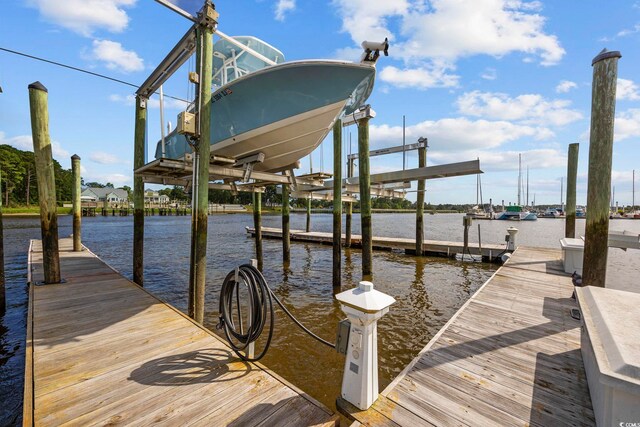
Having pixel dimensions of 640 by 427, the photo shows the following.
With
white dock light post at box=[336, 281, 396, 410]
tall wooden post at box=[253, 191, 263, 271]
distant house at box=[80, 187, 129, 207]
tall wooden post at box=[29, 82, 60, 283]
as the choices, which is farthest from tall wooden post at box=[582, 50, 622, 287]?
distant house at box=[80, 187, 129, 207]

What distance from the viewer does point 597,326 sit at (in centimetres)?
230

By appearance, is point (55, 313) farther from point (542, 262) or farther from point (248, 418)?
point (542, 262)

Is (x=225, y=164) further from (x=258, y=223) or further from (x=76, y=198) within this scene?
(x=76, y=198)

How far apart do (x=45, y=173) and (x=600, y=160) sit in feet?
37.0

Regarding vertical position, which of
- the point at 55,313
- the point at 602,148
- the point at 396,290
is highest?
the point at 602,148

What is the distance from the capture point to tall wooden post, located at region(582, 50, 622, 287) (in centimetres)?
455

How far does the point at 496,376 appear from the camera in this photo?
3082 mm

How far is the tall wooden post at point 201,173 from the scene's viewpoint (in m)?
5.57

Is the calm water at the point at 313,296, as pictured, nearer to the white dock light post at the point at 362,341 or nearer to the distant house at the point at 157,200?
the white dock light post at the point at 362,341

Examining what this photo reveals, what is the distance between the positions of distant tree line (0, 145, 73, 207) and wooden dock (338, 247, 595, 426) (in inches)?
2545

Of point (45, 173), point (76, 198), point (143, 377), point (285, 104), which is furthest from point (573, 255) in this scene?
point (76, 198)

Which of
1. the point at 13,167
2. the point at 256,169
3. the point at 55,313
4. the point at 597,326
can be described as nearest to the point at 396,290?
the point at 256,169

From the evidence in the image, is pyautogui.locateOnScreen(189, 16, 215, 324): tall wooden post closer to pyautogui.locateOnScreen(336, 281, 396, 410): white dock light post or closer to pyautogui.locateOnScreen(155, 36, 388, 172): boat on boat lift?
pyautogui.locateOnScreen(155, 36, 388, 172): boat on boat lift

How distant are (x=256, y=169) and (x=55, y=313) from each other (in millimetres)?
Result: 6189
